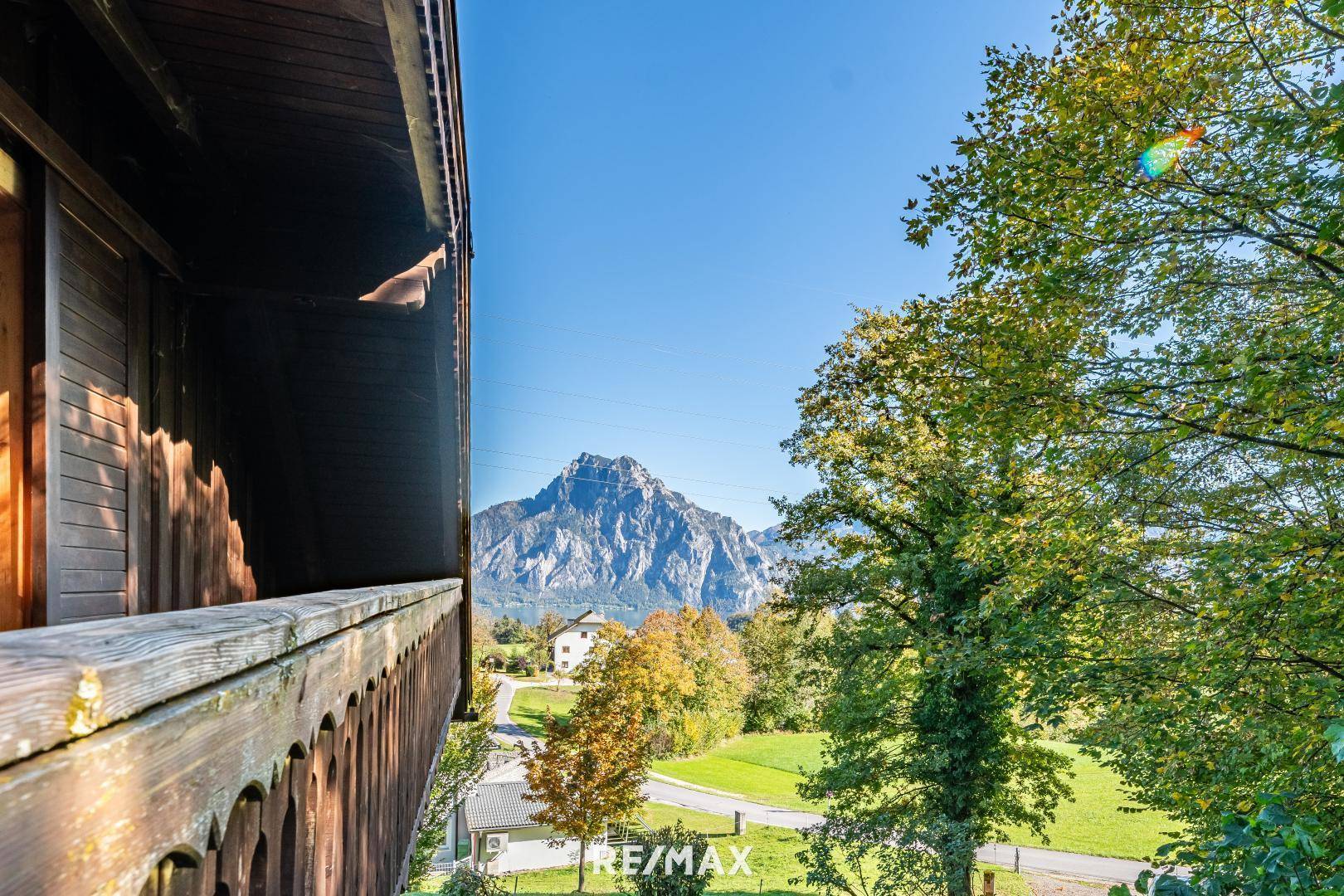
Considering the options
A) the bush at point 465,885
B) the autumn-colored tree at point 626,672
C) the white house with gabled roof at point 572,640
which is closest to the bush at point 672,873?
the bush at point 465,885

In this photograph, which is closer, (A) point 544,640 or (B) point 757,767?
(B) point 757,767

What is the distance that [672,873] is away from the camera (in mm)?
14781

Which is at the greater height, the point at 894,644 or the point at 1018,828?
the point at 894,644

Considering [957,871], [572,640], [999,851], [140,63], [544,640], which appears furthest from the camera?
[572,640]

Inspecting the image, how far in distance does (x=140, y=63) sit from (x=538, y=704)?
48069 mm

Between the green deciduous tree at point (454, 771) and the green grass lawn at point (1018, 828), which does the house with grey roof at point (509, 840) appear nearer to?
the green deciduous tree at point (454, 771)

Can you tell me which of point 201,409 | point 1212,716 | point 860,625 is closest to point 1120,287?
point 1212,716

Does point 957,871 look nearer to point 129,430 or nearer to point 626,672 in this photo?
point 129,430

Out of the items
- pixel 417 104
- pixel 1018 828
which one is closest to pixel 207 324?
pixel 417 104

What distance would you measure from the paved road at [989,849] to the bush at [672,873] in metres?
2.86

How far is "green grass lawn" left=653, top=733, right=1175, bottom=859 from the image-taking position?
22.1 meters

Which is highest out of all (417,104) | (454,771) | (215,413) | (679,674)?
(417,104)

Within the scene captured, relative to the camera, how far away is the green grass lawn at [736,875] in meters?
17.9

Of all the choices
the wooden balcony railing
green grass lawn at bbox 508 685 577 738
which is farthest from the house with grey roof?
the wooden balcony railing
